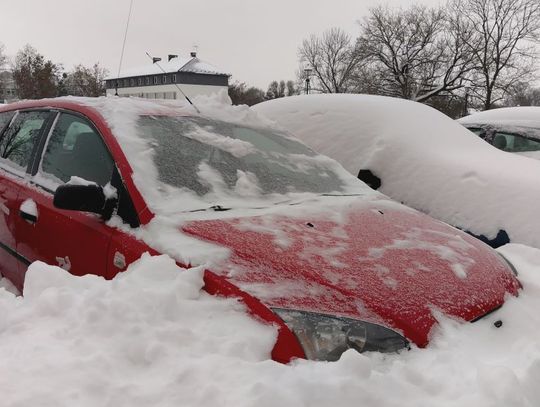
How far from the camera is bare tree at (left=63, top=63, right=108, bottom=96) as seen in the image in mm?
35562

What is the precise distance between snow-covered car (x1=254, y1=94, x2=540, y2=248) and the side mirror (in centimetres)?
261

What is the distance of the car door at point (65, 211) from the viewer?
2342 millimetres

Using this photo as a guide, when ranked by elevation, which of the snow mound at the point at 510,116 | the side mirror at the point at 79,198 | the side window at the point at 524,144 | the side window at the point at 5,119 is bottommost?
the side mirror at the point at 79,198

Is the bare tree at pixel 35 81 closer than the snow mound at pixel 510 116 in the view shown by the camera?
No

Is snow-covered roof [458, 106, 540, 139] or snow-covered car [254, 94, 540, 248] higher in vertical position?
snow-covered roof [458, 106, 540, 139]

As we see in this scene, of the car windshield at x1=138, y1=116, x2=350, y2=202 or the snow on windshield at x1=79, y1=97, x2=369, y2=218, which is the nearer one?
the snow on windshield at x1=79, y1=97, x2=369, y2=218

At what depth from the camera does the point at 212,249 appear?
77.9 inches

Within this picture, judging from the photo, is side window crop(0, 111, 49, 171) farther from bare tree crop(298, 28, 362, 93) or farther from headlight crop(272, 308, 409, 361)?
bare tree crop(298, 28, 362, 93)

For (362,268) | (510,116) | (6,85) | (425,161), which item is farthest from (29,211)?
(6,85)

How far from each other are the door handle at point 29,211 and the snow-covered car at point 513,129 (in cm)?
576

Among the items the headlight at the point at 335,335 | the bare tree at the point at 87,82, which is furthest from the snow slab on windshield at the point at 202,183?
the bare tree at the point at 87,82

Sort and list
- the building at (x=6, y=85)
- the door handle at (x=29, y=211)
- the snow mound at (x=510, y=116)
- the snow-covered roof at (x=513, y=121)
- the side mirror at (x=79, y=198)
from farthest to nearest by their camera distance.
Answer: the building at (x=6, y=85), the snow mound at (x=510, y=116), the snow-covered roof at (x=513, y=121), the door handle at (x=29, y=211), the side mirror at (x=79, y=198)

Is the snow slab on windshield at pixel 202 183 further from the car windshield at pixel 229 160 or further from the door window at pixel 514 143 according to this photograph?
the door window at pixel 514 143

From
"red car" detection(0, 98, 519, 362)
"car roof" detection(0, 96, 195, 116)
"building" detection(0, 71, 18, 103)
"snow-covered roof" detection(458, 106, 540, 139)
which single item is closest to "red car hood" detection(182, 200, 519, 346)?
"red car" detection(0, 98, 519, 362)
